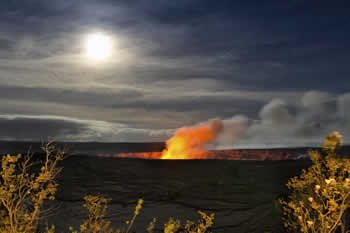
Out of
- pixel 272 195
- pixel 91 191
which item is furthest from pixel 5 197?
pixel 272 195

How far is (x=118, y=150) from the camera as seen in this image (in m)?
44.6

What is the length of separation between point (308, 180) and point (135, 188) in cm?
1439

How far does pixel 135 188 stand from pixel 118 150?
2419 cm

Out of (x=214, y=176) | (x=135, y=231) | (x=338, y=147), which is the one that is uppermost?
(x=338, y=147)

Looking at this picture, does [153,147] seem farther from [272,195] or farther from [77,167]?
[272,195]

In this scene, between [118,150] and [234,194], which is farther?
[118,150]

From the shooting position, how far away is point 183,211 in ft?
51.2

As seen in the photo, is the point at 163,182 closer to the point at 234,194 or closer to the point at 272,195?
the point at 234,194

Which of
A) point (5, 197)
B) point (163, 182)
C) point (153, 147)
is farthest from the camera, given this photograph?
point (153, 147)

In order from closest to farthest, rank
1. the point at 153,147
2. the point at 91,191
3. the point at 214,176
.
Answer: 1. the point at 91,191
2. the point at 214,176
3. the point at 153,147

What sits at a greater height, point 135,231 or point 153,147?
point 153,147

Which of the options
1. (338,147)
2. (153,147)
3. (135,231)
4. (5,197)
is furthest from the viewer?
(153,147)

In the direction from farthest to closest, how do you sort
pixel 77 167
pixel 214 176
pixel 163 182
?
pixel 77 167 < pixel 214 176 < pixel 163 182

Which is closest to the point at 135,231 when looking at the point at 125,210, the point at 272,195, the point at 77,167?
the point at 125,210
